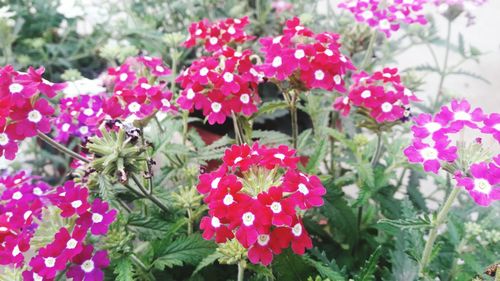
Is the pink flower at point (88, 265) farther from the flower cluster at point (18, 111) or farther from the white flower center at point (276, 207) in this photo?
the white flower center at point (276, 207)


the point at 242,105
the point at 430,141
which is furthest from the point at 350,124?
the point at 430,141

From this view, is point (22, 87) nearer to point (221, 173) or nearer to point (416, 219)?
point (221, 173)

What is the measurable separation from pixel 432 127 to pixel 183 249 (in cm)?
58

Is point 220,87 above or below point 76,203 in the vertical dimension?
above

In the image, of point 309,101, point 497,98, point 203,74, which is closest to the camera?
point 203,74

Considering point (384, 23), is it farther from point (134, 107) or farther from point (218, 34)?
point (134, 107)

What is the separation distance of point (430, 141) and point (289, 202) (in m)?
0.29

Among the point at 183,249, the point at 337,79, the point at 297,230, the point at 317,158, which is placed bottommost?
the point at 183,249

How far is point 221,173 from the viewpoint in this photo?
926 millimetres

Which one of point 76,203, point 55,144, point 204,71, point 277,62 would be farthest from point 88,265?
point 277,62

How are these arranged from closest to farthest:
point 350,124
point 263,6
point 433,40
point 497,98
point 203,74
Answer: point 203,74, point 350,124, point 433,40, point 263,6, point 497,98

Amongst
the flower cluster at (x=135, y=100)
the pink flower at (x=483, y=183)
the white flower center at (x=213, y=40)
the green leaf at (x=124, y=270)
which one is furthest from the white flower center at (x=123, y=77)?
the pink flower at (x=483, y=183)

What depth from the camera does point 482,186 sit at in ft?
2.75

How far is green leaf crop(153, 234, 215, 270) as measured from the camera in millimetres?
1129
